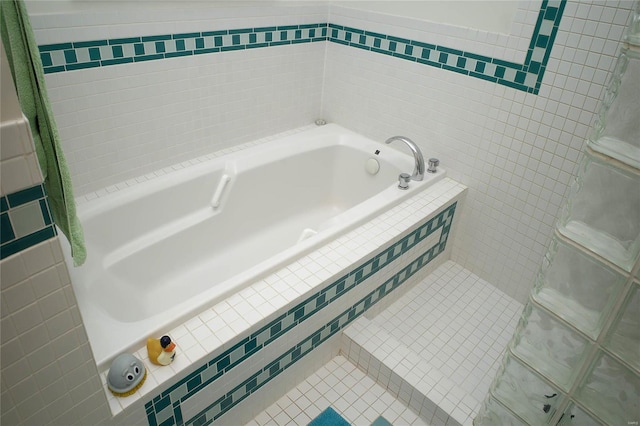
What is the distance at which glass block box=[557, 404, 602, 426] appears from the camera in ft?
3.50

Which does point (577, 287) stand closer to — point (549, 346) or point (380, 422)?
point (549, 346)

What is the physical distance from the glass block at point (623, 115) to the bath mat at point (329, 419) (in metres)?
1.32

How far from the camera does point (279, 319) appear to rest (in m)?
1.54

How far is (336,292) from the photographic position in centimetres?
173

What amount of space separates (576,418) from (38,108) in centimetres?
147

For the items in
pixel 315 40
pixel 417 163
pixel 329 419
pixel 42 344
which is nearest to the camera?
pixel 42 344

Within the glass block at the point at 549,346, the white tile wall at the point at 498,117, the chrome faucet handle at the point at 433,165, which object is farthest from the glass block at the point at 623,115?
the chrome faucet handle at the point at 433,165

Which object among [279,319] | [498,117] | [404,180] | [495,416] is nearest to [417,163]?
[404,180]

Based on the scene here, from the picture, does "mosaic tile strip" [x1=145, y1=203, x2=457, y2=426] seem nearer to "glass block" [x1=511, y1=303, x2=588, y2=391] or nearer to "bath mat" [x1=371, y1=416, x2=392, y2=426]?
"bath mat" [x1=371, y1=416, x2=392, y2=426]

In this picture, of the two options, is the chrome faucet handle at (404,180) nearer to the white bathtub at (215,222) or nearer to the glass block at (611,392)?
the white bathtub at (215,222)

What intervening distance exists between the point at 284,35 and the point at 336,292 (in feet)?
4.72

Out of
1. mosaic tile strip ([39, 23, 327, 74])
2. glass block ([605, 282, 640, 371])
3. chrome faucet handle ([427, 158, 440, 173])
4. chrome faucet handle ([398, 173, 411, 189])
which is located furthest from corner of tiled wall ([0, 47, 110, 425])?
chrome faucet handle ([427, 158, 440, 173])

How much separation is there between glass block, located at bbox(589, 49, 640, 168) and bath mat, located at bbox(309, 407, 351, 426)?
1.32m

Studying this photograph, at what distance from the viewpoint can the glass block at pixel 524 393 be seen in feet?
3.81
